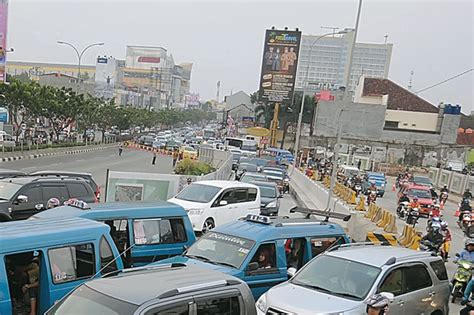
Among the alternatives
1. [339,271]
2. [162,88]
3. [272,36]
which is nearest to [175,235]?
[339,271]

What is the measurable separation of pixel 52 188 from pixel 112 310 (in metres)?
9.88

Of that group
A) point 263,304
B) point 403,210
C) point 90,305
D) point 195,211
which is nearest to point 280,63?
point 403,210

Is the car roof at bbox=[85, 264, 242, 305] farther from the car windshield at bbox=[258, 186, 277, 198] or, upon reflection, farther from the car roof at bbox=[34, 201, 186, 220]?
the car windshield at bbox=[258, 186, 277, 198]

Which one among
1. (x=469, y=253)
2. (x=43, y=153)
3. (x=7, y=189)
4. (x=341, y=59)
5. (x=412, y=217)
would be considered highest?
(x=341, y=59)

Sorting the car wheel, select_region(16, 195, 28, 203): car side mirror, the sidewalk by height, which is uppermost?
select_region(16, 195, 28, 203): car side mirror

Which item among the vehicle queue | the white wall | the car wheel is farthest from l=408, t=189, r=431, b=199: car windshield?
the white wall

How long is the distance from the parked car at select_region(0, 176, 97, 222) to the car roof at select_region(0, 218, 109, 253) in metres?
5.92

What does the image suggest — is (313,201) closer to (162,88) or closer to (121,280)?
(121,280)

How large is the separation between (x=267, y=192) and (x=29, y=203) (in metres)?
11.0

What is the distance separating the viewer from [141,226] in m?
9.61

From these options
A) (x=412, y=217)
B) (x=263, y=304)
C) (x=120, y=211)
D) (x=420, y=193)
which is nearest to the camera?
(x=263, y=304)

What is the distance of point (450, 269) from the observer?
15.4m

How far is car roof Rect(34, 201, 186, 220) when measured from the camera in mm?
9086

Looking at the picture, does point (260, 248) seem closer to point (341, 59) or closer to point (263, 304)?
point (263, 304)
